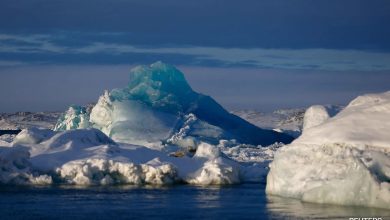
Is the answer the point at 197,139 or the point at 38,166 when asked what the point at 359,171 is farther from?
the point at 197,139

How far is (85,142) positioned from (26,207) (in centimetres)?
968

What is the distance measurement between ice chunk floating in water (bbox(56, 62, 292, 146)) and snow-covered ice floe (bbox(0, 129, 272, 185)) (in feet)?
34.1

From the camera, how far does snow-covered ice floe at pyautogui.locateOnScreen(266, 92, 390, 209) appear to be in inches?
809

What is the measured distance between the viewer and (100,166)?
30984 mm

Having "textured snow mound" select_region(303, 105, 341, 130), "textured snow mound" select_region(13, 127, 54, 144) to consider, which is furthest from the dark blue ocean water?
"textured snow mound" select_region(13, 127, 54, 144)

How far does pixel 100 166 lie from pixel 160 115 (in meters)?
16.7

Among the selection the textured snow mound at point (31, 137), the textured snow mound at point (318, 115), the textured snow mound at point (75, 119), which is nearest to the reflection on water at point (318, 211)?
the textured snow mound at point (318, 115)

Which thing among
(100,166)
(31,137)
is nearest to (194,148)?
(31,137)

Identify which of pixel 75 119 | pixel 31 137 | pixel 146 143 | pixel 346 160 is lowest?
pixel 346 160

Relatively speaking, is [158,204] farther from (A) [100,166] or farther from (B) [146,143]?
(B) [146,143]

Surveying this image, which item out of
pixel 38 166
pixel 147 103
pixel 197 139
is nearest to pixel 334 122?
pixel 38 166

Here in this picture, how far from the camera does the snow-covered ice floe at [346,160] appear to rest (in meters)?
20.6

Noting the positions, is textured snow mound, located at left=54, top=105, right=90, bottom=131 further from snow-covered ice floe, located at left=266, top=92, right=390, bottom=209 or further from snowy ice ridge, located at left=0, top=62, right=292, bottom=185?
snow-covered ice floe, located at left=266, top=92, right=390, bottom=209

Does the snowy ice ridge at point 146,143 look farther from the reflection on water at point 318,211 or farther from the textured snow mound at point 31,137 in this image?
the reflection on water at point 318,211
